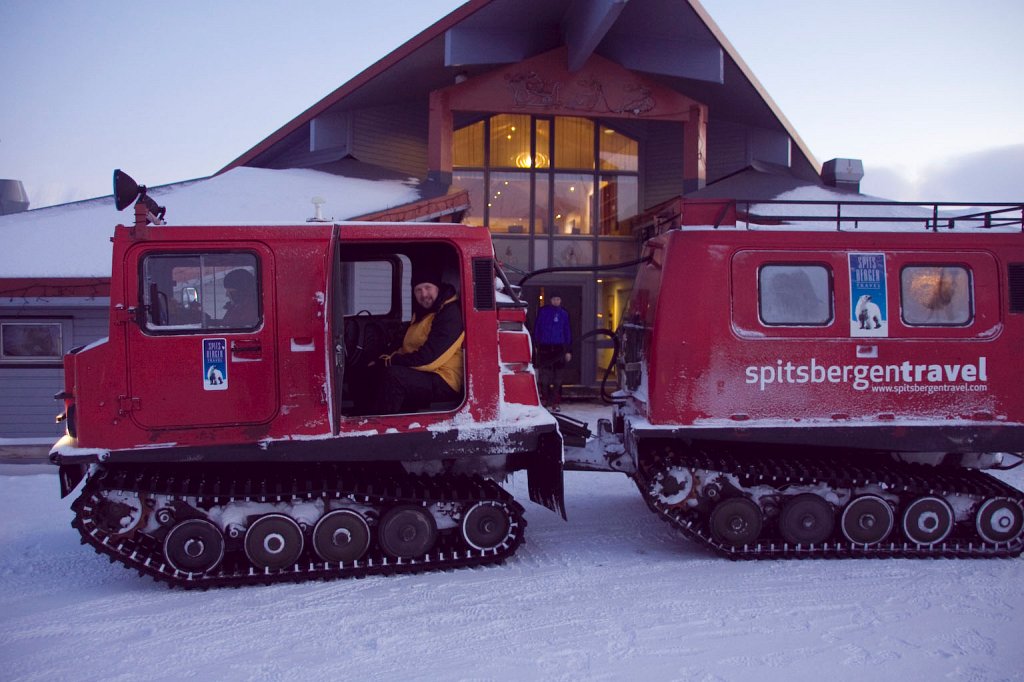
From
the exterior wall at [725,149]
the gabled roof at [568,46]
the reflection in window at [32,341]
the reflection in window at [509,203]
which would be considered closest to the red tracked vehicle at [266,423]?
the reflection in window at [32,341]

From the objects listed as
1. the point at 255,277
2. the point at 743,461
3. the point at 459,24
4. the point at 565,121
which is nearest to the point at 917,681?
the point at 743,461

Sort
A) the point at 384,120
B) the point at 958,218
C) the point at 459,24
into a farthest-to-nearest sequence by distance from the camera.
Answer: the point at 384,120
the point at 459,24
the point at 958,218

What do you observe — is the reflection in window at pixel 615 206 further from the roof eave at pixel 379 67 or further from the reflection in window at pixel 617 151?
the roof eave at pixel 379 67

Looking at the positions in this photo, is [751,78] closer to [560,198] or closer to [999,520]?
[560,198]

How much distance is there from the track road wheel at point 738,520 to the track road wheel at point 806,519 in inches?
8.4

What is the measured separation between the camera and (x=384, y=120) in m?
16.9

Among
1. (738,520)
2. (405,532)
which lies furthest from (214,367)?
(738,520)

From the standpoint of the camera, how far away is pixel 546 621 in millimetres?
4820

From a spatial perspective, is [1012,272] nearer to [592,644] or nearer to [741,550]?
[741,550]

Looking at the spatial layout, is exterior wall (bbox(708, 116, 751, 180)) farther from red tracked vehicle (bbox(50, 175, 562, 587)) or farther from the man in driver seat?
red tracked vehicle (bbox(50, 175, 562, 587))

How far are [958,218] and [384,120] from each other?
12808 millimetres

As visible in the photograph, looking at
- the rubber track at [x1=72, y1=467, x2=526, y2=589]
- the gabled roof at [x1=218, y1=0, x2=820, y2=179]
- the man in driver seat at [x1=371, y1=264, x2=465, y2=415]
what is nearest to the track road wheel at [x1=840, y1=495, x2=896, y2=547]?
the rubber track at [x1=72, y1=467, x2=526, y2=589]

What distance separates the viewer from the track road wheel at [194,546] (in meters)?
5.32

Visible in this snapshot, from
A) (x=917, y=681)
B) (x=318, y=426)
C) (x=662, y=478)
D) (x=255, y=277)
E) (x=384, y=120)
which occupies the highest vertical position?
(x=384, y=120)
